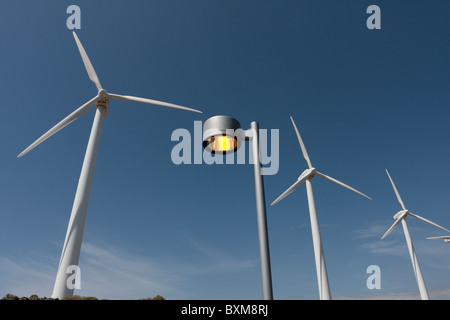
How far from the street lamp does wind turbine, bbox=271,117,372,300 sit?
34.5 m

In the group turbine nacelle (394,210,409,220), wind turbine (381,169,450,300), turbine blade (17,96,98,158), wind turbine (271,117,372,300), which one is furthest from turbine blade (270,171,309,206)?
turbine nacelle (394,210,409,220)

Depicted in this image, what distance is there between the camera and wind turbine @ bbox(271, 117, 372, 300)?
1390 inches

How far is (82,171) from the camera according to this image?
21703mm

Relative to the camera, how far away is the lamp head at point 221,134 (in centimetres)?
700

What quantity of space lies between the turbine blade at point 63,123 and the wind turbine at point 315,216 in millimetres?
30940

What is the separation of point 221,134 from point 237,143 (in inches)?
26.9

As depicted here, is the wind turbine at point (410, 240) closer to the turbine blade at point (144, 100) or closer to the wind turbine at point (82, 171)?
the turbine blade at point (144, 100)

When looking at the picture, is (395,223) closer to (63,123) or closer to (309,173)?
(309,173)

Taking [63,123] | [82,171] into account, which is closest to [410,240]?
[82,171]

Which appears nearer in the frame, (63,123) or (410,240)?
(63,123)

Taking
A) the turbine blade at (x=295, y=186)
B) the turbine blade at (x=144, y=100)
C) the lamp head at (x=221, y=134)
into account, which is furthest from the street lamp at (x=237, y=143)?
the turbine blade at (x=295, y=186)
